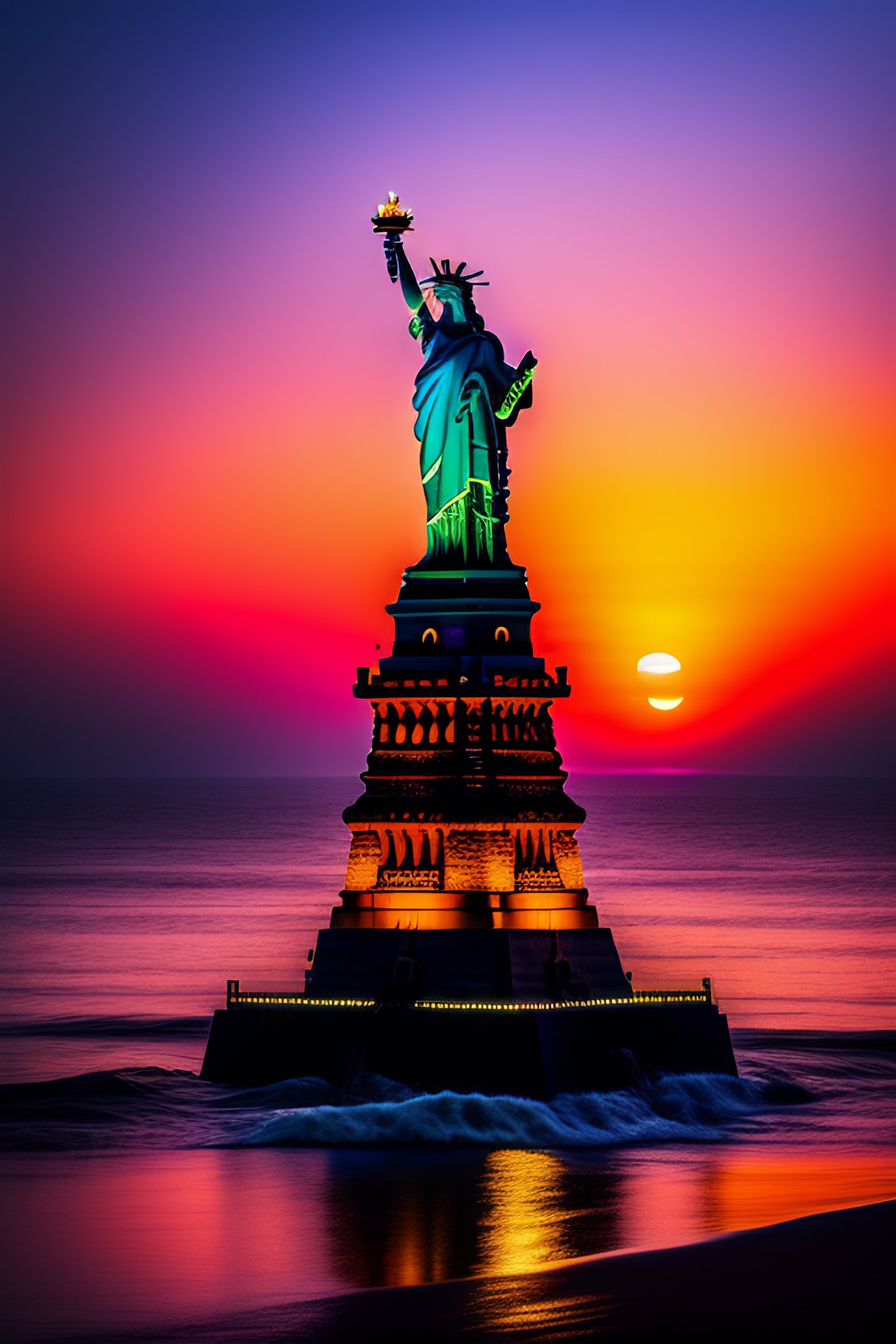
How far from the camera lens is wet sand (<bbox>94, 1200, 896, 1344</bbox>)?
40.9 meters

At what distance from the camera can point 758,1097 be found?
64.4 m

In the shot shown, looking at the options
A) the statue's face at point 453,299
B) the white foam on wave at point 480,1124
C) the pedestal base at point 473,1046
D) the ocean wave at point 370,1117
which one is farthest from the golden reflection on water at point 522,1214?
the statue's face at point 453,299

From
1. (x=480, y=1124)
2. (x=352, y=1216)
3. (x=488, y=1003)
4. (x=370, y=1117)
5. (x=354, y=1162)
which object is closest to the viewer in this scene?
(x=352, y=1216)

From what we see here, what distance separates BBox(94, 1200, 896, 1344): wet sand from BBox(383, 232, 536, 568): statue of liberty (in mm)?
22654

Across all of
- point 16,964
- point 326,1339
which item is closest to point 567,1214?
point 326,1339

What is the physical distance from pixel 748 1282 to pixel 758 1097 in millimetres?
20519

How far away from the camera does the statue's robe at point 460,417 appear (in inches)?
Result: 2564

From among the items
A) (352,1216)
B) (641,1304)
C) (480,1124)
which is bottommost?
(641,1304)

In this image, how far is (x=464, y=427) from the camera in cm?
6512

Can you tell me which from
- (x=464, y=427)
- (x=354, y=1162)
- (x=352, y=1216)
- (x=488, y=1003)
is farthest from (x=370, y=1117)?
(x=464, y=427)

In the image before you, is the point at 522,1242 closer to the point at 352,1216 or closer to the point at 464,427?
the point at 352,1216

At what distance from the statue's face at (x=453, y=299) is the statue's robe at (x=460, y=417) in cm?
15

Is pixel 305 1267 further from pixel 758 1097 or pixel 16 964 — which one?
pixel 16 964

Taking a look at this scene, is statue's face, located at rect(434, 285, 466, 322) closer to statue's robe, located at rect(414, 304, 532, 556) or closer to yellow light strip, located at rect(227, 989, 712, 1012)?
statue's robe, located at rect(414, 304, 532, 556)
